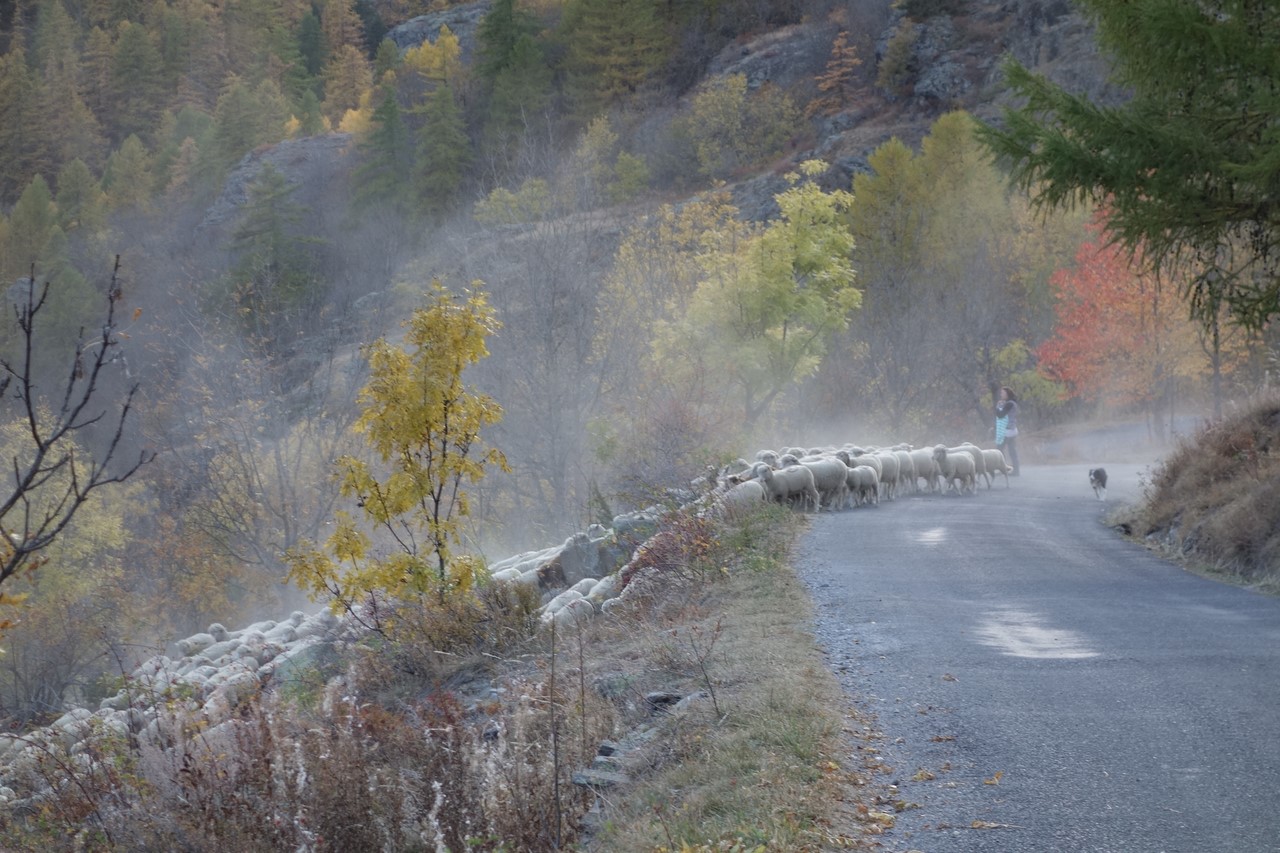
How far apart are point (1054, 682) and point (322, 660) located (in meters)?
9.90

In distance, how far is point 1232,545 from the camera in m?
13.4

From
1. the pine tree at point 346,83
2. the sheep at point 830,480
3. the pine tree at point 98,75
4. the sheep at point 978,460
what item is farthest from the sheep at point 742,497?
the pine tree at point 98,75

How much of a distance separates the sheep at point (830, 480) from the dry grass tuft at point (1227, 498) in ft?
Answer: 15.4

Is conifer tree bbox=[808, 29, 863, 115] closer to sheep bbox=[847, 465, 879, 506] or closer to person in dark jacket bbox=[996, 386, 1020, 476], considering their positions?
person in dark jacket bbox=[996, 386, 1020, 476]

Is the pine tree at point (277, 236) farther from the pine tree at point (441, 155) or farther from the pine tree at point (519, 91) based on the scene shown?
the pine tree at point (519, 91)

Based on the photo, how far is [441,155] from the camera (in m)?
73.9

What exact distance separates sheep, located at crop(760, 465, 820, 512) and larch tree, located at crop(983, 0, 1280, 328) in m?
8.39

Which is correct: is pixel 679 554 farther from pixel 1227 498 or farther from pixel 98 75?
pixel 98 75

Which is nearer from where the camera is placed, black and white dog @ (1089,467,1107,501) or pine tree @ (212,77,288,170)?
black and white dog @ (1089,467,1107,501)

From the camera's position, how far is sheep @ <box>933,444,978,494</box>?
23500 millimetres

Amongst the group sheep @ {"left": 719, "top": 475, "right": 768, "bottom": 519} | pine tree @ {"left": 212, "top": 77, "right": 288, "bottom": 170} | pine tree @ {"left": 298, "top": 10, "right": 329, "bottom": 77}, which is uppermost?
pine tree @ {"left": 298, "top": 10, "right": 329, "bottom": 77}

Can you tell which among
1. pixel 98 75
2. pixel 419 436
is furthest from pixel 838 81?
pixel 98 75

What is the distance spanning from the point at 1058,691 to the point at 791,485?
10618 mm

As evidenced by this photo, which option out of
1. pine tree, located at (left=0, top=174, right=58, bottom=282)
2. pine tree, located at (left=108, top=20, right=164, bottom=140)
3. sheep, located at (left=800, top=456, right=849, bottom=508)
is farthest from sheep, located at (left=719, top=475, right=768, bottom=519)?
pine tree, located at (left=108, top=20, right=164, bottom=140)
